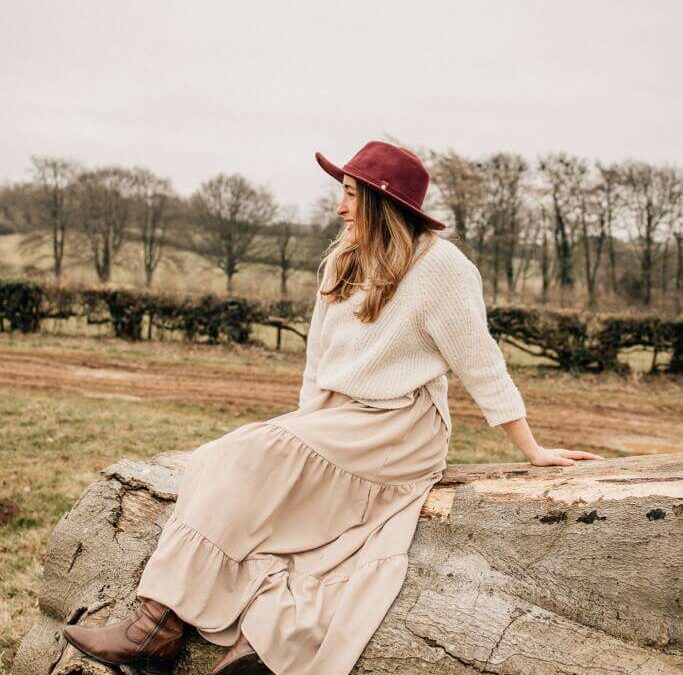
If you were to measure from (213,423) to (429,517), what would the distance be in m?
6.84

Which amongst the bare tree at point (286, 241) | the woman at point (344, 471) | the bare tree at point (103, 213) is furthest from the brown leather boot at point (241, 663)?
the bare tree at point (103, 213)

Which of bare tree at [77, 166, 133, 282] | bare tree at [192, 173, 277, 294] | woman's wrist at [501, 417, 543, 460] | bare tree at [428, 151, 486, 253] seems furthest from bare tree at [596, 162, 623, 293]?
woman's wrist at [501, 417, 543, 460]

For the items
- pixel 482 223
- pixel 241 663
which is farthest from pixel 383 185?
pixel 482 223

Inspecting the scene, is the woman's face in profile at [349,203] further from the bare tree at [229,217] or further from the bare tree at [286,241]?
the bare tree at [229,217]

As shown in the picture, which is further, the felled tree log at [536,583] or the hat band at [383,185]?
the hat band at [383,185]

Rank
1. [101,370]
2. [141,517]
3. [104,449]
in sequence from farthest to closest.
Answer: [101,370] → [104,449] → [141,517]

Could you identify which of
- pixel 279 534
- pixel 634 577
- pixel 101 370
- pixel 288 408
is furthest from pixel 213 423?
pixel 634 577

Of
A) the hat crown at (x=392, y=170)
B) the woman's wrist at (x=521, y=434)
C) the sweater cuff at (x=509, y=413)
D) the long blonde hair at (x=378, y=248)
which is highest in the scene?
the hat crown at (x=392, y=170)

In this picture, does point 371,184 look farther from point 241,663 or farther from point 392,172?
point 241,663

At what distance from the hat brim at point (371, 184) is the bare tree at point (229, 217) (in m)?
33.8

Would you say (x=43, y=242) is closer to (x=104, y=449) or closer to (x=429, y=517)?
(x=104, y=449)

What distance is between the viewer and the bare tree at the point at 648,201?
3494 centimetres

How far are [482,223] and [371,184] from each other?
32269 millimetres

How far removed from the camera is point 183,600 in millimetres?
2543
